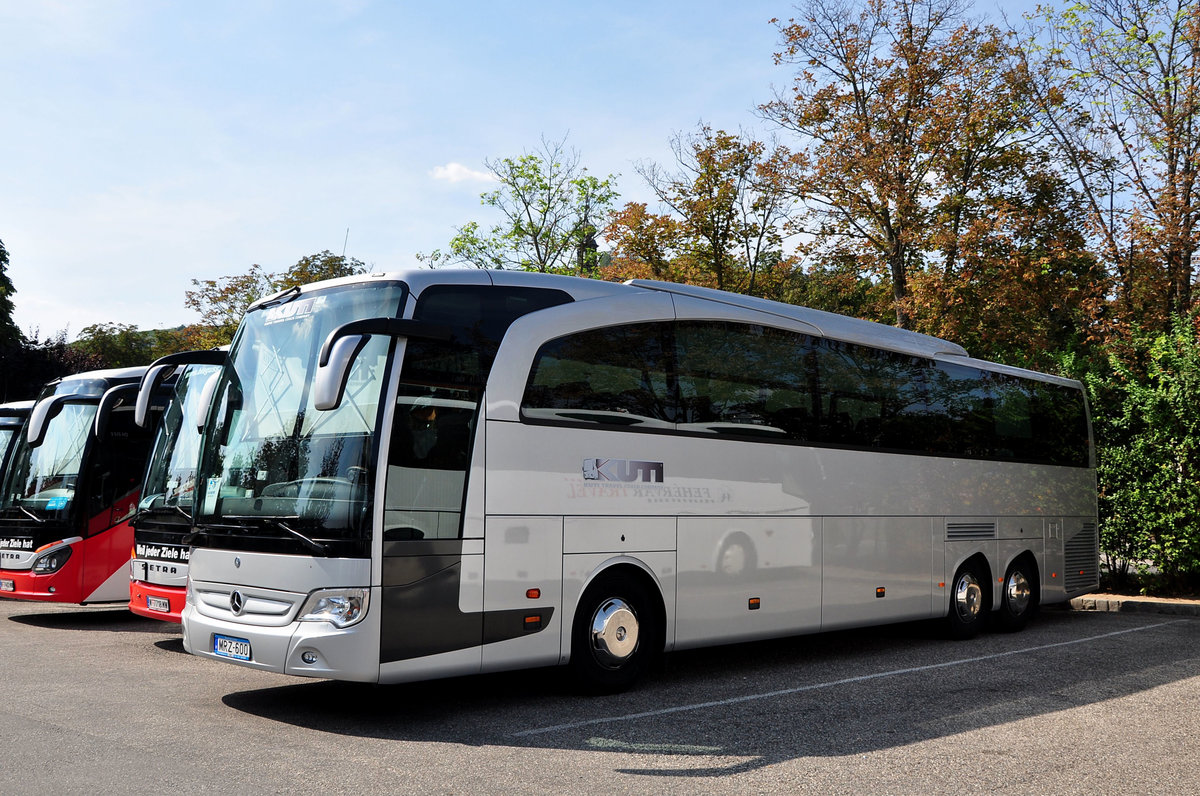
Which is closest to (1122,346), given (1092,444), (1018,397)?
(1092,444)

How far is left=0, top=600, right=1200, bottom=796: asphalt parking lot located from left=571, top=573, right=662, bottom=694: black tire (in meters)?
0.20

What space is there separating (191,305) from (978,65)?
27924 mm

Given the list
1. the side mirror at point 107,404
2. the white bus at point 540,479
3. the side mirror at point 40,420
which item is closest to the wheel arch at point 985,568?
the white bus at point 540,479

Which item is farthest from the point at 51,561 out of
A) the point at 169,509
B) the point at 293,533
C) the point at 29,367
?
→ the point at 29,367

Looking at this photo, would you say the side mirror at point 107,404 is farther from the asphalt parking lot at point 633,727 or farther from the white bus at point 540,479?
the white bus at point 540,479

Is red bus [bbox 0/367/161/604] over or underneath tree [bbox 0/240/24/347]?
underneath

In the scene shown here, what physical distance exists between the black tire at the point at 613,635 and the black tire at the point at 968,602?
17.5 feet

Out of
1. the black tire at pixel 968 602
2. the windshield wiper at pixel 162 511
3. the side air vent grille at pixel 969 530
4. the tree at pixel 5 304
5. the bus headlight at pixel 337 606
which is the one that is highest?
the tree at pixel 5 304

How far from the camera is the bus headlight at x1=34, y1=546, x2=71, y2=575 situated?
13173 millimetres

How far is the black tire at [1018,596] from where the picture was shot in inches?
547

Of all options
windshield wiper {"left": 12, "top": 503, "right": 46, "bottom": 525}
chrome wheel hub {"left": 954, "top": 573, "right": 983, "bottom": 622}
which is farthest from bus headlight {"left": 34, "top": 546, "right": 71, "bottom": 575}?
chrome wheel hub {"left": 954, "top": 573, "right": 983, "bottom": 622}

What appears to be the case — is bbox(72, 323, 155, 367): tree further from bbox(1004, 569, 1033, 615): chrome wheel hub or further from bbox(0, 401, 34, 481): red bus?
bbox(1004, 569, 1033, 615): chrome wheel hub

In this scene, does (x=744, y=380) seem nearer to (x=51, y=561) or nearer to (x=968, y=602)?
(x=968, y=602)

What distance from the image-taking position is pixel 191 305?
37.9 m
